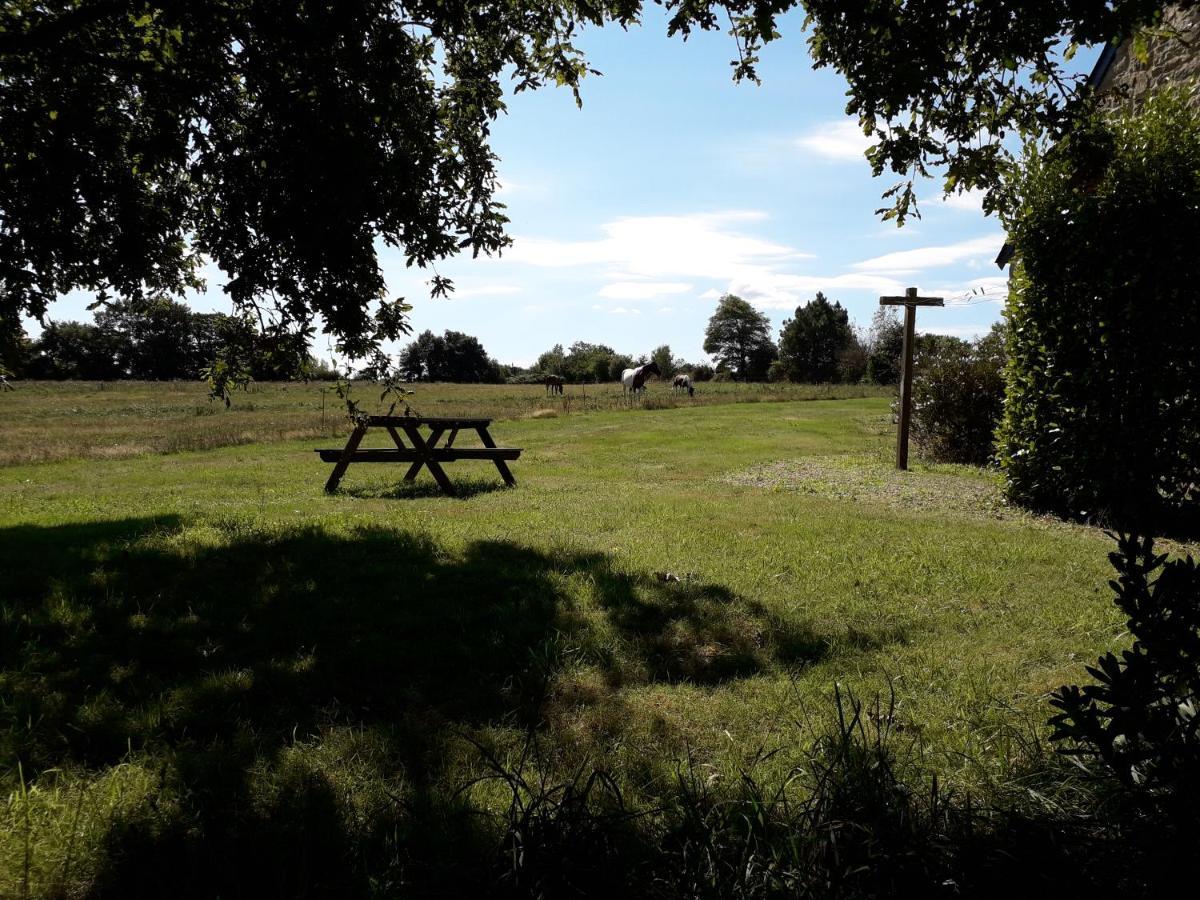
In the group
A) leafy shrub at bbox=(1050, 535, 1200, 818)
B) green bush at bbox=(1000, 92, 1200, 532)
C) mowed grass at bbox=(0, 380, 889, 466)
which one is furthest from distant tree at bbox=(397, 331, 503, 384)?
leafy shrub at bbox=(1050, 535, 1200, 818)

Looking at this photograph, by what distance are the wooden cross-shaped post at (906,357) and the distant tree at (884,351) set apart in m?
36.4

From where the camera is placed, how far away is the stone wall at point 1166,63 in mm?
9281

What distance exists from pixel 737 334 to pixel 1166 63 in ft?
337

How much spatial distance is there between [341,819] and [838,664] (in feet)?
9.44

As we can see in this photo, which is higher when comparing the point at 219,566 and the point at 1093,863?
the point at 1093,863

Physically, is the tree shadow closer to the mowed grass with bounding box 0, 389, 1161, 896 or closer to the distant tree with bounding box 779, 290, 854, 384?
the mowed grass with bounding box 0, 389, 1161, 896

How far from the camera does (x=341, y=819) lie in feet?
8.47

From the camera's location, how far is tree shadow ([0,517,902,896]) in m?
2.46

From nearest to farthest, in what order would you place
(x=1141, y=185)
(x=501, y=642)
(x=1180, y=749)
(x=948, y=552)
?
(x=1180, y=749) → (x=501, y=642) → (x=948, y=552) → (x=1141, y=185)

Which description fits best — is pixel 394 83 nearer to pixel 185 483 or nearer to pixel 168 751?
pixel 168 751

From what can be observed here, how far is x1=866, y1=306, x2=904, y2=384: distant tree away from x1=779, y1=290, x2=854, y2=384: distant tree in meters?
6.99

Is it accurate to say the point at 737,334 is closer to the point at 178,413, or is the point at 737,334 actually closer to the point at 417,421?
the point at 178,413

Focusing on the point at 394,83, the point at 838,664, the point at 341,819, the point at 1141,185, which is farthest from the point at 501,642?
the point at 1141,185

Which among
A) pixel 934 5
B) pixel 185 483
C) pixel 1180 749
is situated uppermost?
pixel 934 5
